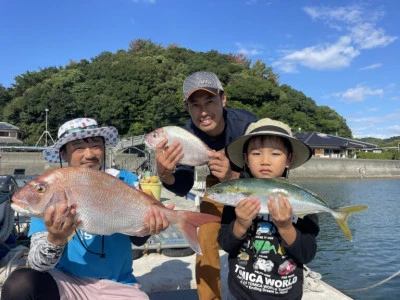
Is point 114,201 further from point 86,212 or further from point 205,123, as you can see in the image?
point 205,123

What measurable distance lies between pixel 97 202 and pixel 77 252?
726 mm

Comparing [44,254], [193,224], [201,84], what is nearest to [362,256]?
[201,84]

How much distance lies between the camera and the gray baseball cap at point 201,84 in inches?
132

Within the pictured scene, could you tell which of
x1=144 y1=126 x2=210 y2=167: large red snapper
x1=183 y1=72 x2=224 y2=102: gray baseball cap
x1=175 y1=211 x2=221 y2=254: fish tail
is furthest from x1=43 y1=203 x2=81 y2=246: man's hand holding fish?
x1=183 y1=72 x2=224 y2=102: gray baseball cap

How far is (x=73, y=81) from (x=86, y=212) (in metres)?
65.4

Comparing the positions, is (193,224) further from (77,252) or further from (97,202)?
(77,252)

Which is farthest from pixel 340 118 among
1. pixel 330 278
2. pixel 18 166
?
pixel 330 278

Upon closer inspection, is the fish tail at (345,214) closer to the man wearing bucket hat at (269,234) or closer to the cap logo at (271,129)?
the man wearing bucket hat at (269,234)

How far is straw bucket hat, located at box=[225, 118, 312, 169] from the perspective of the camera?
2.74 m

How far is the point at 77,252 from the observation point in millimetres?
2873

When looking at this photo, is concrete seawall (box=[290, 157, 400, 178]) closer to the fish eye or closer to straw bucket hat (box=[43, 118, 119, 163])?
straw bucket hat (box=[43, 118, 119, 163])

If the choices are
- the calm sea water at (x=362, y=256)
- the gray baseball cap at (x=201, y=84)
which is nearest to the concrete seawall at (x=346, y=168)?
the calm sea water at (x=362, y=256)

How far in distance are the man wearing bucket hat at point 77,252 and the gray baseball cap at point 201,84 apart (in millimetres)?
835

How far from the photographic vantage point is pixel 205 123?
349 cm
